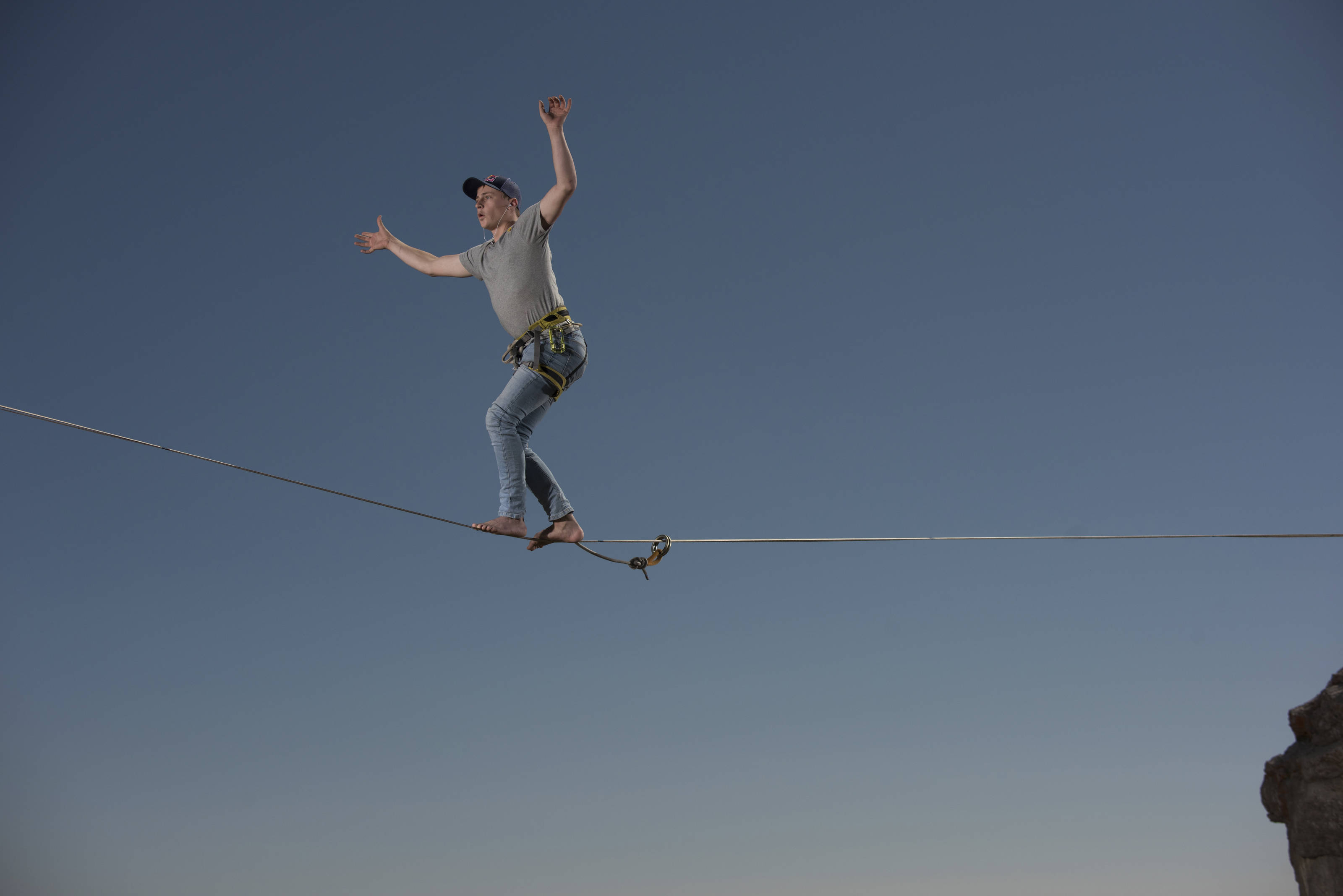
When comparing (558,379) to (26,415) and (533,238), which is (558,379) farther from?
(26,415)

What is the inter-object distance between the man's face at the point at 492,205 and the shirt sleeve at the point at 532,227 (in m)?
0.39

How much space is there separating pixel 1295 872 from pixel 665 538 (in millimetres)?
14335

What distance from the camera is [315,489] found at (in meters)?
6.58

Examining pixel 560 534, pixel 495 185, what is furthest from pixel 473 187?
pixel 560 534

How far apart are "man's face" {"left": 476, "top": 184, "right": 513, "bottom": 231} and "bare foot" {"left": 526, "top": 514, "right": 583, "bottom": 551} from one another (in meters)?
2.46

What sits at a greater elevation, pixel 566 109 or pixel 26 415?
pixel 566 109

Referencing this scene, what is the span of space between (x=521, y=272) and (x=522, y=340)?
1.77 ft

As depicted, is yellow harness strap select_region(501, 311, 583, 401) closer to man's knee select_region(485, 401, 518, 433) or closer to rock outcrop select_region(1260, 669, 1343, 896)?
man's knee select_region(485, 401, 518, 433)

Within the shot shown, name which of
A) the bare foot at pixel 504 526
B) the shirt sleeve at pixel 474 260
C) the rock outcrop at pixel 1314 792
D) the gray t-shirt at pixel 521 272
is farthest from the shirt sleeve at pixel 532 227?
the rock outcrop at pixel 1314 792

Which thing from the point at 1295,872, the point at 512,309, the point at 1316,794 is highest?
the point at 512,309

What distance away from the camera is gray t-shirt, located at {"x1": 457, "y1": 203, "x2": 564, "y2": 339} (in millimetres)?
6656

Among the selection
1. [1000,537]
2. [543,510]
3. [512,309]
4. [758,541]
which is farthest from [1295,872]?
[512,309]

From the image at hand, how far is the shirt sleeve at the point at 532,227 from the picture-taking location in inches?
259

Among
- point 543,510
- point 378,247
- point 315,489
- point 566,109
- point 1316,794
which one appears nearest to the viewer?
point 566,109
